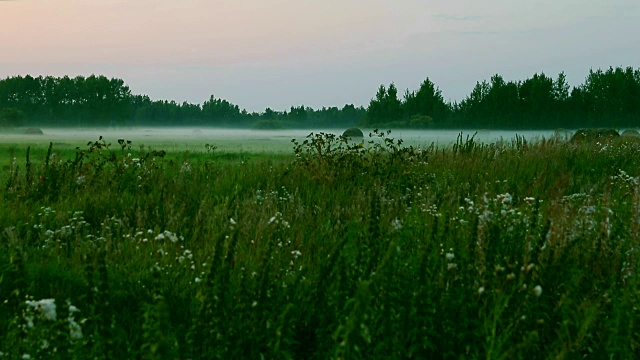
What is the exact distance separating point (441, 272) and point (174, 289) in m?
2.11

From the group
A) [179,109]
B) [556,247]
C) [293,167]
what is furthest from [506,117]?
[556,247]

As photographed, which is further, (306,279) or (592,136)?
(592,136)

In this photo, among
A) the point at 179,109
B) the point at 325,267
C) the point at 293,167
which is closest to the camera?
the point at 325,267

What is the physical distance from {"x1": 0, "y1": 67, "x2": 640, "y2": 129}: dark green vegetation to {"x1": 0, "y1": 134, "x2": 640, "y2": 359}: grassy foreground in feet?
245

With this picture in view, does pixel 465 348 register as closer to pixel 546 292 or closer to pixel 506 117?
pixel 546 292

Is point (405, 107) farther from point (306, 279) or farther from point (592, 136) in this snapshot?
point (306, 279)

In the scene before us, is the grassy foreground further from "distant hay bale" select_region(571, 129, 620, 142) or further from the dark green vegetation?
the dark green vegetation

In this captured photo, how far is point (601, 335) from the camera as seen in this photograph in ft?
13.9

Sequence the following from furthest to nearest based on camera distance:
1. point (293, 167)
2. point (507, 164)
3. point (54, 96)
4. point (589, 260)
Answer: point (54, 96) < point (507, 164) < point (293, 167) < point (589, 260)

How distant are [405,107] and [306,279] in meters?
89.1

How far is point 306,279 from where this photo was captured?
4723 millimetres

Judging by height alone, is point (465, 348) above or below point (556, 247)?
below

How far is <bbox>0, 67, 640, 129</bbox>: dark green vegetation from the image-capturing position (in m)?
75.6

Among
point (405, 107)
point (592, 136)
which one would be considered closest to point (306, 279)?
point (592, 136)
